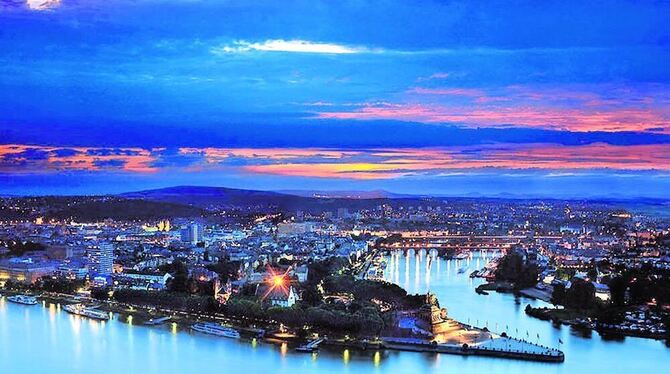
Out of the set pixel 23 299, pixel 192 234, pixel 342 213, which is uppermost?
pixel 342 213

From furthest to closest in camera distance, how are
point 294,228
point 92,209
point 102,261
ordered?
point 92,209
point 294,228
point 102,261

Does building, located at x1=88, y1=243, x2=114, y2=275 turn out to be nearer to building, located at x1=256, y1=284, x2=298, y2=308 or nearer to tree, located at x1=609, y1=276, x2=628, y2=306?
building, located at x1=256, y1=284, x2=298, y2=308

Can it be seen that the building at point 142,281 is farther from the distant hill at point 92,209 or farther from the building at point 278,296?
the distant hill at point 92,209

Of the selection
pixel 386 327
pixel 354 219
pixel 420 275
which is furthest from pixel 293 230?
pixel 386 327

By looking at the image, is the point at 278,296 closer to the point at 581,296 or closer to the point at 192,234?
the point at 581,296

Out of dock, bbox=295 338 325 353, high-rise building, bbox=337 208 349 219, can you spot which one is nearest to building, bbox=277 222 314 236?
high-rise building, bbox=337 208 349 219

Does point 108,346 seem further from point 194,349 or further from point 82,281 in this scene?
point 82,281

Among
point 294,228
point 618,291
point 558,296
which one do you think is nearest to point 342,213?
point 294,228
